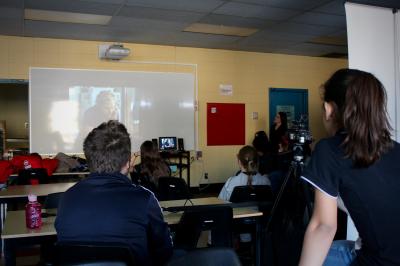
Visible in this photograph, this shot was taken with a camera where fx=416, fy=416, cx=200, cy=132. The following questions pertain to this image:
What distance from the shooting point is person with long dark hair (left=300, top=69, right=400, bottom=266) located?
47.3 inches

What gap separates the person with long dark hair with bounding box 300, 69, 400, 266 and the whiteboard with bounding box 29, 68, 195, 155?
20.2 feet

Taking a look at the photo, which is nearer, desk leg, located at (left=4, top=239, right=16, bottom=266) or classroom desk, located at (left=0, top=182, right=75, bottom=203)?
desk leg, located at (left=4, top=239, right=16, bottom=266)

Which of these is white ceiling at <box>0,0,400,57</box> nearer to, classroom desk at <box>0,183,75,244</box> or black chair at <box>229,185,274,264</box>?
classroom desk at <box>0,183,75,244</box>

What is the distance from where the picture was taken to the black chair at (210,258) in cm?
144

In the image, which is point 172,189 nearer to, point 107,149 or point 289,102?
point 107,149

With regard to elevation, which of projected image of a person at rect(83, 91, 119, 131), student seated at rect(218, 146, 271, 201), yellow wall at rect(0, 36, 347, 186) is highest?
yellow wall at rect(0, 36, 347, 186)

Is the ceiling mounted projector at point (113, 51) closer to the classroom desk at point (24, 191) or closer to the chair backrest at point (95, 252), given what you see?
the classroom desk at point (24, 191)

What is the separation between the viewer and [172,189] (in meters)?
3.64

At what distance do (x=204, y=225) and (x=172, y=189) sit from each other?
3.30 ft

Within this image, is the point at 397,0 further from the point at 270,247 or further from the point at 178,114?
the point at 178,114

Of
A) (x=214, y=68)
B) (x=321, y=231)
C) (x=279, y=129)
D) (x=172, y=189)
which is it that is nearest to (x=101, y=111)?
(x=214, y=68)

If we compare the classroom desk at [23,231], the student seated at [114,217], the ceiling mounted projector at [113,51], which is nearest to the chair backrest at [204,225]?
the classroom desk at [23,231]

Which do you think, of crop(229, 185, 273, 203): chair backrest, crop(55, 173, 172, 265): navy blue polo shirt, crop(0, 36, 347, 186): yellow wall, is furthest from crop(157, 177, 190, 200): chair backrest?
crop(0, 36, 347, 186): yellow wall

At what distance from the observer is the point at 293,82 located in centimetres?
877
